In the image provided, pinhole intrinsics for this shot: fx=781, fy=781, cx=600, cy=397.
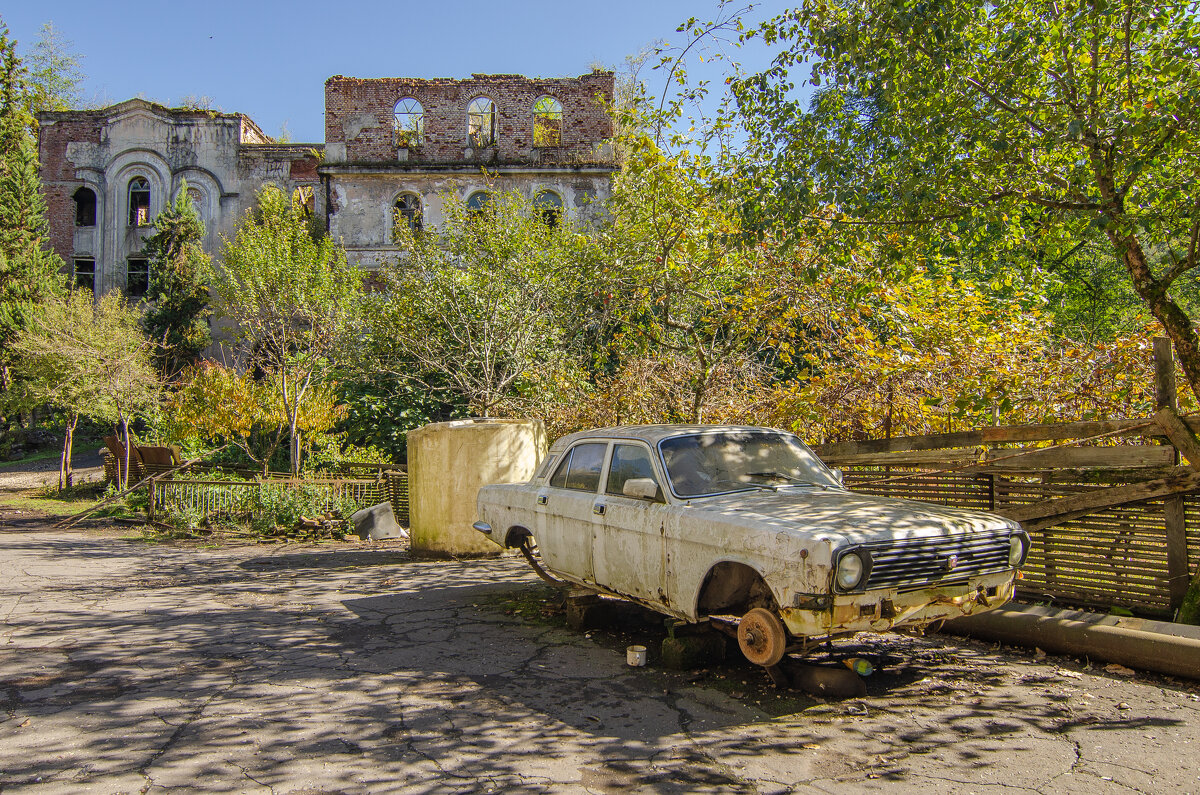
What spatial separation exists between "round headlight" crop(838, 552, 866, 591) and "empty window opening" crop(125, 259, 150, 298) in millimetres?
35985

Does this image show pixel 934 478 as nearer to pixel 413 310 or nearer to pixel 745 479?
pixel 745 479

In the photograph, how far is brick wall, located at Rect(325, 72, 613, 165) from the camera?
27516 millimetres

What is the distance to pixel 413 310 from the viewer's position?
16484 mm

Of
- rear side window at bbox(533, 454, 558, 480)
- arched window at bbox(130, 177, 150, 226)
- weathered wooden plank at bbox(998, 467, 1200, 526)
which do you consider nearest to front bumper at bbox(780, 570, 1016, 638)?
weathered wooden plank at bbox(998, 467, 1200, 526)

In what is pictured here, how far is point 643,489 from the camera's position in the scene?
555 centimetres

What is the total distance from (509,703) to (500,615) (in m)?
2.48

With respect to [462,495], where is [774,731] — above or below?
below

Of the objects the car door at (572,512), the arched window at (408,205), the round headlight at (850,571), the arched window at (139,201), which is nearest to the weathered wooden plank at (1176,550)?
the round headlight at (850,571)

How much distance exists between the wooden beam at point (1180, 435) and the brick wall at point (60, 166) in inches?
1542

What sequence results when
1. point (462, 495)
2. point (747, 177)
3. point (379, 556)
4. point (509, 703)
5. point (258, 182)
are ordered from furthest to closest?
1. point (258, 182)
2. point (379, 556)
3. point (462, 495)
4. point (747, 177)
5. point (509, 703)

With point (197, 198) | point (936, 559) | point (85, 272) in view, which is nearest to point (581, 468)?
point (936, 559)

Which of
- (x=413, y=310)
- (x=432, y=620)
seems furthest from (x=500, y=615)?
(x=413, y=310)

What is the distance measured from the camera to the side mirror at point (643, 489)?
218 inches

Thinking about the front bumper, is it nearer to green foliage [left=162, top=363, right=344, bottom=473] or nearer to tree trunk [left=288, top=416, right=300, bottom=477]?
tree trunk [left=288, top=416, right=300, bottom=477]
